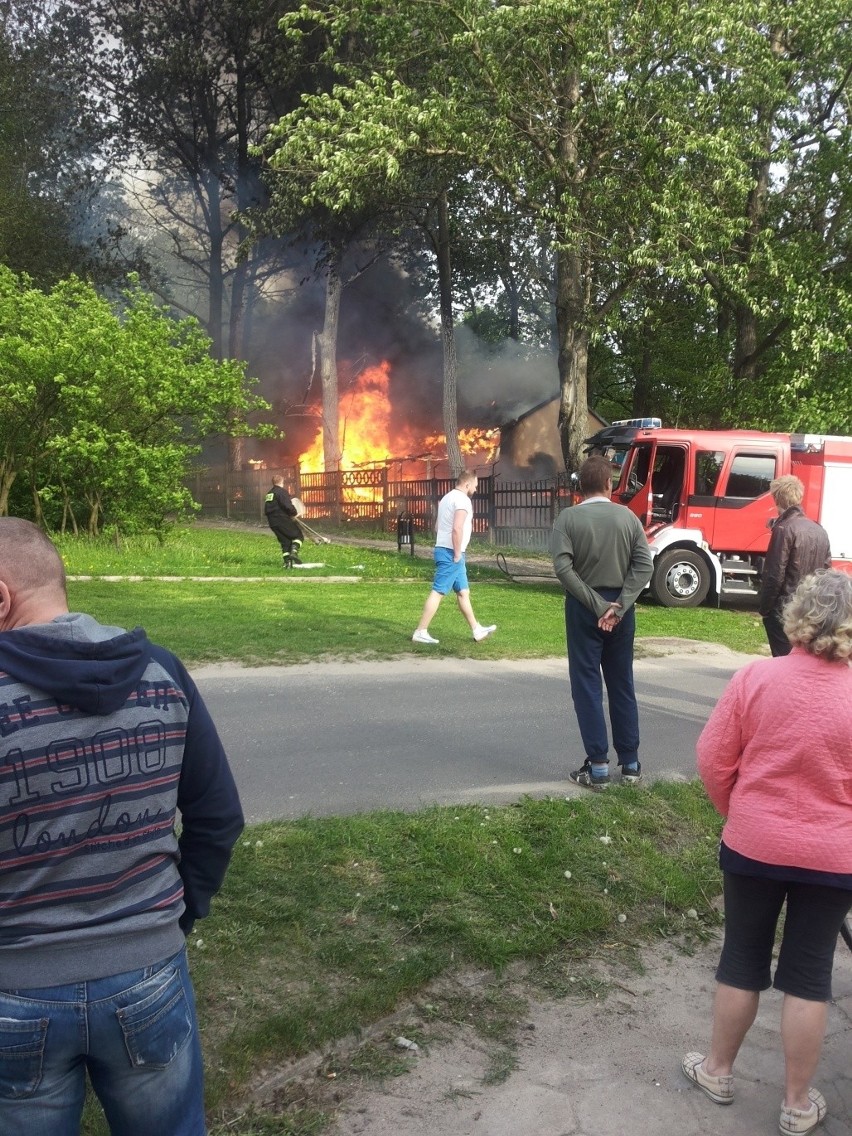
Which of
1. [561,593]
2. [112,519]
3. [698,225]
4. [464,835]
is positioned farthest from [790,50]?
[464,835]

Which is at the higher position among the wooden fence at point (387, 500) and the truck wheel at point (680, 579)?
the wooden fence at point (387, 500)

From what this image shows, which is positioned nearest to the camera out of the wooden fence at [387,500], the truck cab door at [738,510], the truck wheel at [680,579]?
the truck wheel at [680,579]

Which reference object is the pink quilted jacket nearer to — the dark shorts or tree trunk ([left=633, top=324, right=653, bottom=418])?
the dark shorts

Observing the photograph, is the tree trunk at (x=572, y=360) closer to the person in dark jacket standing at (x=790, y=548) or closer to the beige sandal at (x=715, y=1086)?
the person in dark jacket standing at (x=790, y=548)

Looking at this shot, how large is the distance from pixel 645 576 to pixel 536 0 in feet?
41.8

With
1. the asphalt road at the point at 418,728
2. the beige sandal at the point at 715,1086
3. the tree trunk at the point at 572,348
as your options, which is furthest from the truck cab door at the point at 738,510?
the beige sandal at the point at 715,1086

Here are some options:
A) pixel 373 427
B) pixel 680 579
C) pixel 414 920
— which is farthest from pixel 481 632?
pixel 373 427

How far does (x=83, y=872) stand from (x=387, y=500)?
2902 centimetres

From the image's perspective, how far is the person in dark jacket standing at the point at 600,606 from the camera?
5.53 m

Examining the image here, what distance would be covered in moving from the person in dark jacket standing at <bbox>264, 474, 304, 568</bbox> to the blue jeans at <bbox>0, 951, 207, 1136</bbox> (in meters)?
15.8

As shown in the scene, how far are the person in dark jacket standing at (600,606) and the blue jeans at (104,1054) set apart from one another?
3.81 meters

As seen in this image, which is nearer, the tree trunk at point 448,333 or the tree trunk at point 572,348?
the tree trunk at point 572,348

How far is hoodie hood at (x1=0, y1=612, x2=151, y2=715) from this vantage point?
5.97 ft

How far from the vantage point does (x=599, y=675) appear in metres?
5.67
